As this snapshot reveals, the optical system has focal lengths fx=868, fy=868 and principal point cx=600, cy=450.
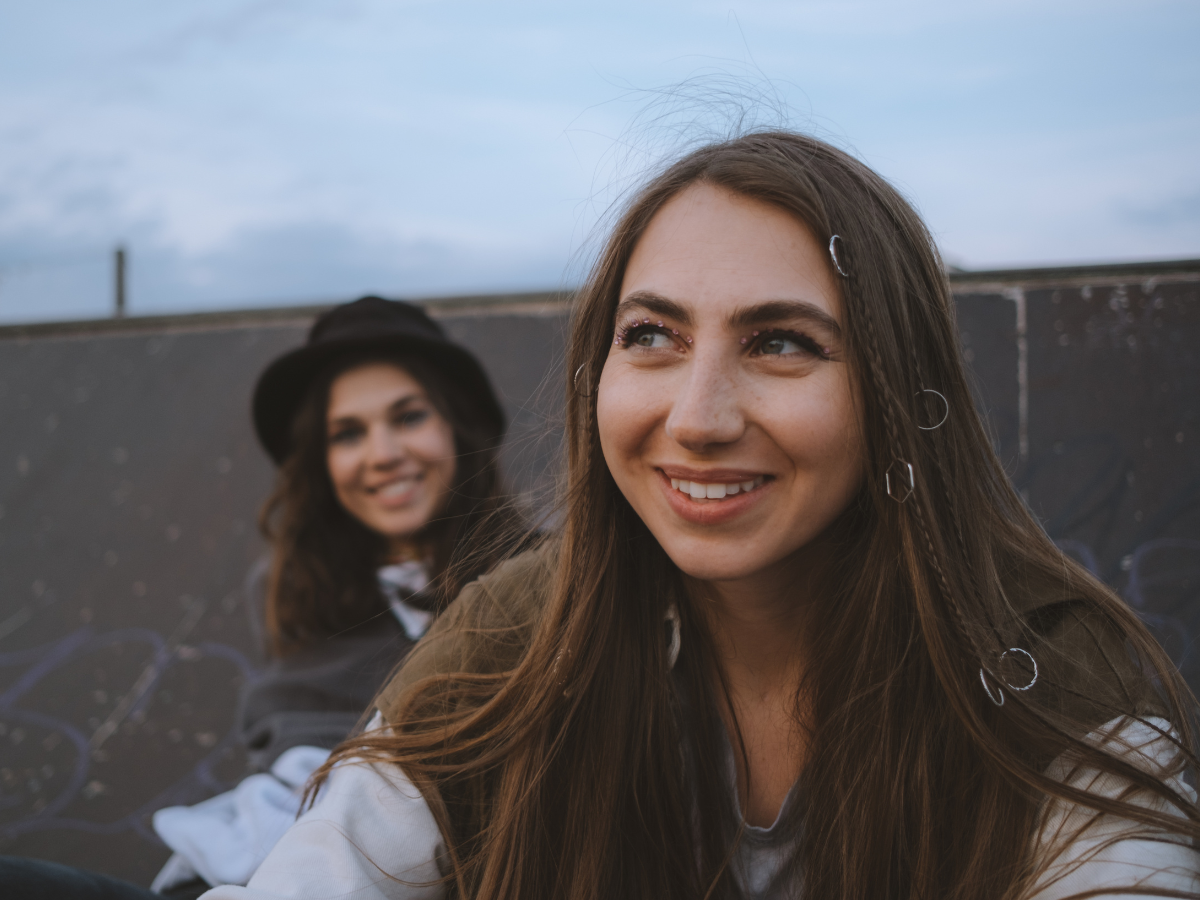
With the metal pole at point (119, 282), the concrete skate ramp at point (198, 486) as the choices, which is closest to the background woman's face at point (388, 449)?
the concrete skate ramp at point (198, 486)

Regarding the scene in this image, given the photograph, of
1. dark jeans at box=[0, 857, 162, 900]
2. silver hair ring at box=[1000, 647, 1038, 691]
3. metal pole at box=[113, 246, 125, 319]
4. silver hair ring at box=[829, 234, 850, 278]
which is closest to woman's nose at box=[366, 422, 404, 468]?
dark jeans at box=[0, 857, 162, 900]

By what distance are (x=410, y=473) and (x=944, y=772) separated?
196 cm

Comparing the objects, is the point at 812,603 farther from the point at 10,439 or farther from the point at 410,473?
the point at 10,439

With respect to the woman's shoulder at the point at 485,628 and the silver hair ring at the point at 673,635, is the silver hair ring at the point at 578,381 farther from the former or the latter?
the silver hair ring at the point at 673,635

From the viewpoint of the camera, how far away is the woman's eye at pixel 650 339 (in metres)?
1.40

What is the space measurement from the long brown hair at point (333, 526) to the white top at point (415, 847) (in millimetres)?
1408

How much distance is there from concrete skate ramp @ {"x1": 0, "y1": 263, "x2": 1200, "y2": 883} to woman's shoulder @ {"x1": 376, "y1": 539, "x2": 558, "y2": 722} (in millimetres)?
1032

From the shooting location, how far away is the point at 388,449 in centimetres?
281

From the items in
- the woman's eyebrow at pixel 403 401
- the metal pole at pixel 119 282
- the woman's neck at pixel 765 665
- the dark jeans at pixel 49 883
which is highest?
the metal pole at pixel 119 282

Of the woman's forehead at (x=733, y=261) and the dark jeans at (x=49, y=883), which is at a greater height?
the woman's forehead at (x=733, y=261)

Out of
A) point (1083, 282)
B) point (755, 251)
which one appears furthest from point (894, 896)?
point (1083, 282)

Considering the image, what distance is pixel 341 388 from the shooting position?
2.91 m

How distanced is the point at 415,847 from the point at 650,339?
898 millimetres

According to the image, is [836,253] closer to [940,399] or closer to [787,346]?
[787,346]
